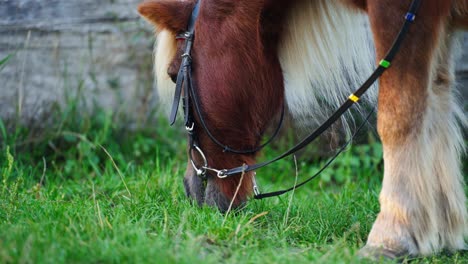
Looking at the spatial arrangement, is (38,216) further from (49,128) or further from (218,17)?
(49,128)

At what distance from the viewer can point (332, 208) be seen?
3.61 meters

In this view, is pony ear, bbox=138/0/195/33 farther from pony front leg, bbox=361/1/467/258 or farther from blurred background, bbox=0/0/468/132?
blurred background, bbox=0/0/468/132

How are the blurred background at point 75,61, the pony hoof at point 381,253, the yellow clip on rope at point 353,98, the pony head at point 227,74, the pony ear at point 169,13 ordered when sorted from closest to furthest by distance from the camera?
the pony hoof at point 381,253
the yellow clip on rope at point 353,98
the pony head at point 227,74
the pony ear at point 169,13
the blurred background at point 75,61

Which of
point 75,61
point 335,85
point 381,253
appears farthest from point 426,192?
point 75,61

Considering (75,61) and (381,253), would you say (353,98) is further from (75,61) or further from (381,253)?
(75,61)

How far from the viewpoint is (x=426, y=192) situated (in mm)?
2791

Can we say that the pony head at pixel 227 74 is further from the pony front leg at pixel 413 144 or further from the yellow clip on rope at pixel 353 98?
the pony front leg at pixel 413 144

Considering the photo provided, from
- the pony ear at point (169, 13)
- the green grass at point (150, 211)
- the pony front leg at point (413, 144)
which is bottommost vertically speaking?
the green grass at point (150, 211)

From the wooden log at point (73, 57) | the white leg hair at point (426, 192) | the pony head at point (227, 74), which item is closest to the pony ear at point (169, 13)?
the pony head at point (227, 74)

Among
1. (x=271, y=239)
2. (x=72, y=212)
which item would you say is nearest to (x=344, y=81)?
(x=271, y=239)

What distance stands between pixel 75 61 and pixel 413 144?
3.27 meters

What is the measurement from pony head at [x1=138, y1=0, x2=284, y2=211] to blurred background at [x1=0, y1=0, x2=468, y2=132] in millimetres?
1921

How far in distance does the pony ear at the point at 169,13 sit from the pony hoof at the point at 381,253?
1.41 meters

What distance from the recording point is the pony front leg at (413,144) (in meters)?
2.73
